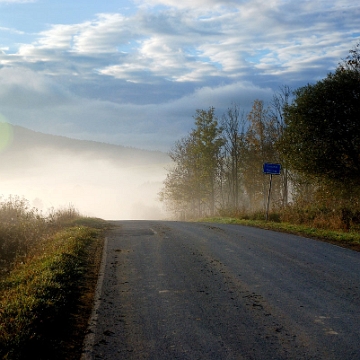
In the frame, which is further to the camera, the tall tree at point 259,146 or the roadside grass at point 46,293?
the tall tree at point 259,146

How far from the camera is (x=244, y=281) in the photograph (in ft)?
29.6

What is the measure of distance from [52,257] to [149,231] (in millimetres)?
7575

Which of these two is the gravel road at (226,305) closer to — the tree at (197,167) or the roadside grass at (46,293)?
the roadside grass at (46,293)

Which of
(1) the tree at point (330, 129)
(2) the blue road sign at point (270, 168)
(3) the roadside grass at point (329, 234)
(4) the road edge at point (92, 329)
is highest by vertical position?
(1) the tree at point (330, 129)

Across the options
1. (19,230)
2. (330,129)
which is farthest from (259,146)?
(19,230)

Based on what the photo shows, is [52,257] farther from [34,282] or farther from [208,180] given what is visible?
[208,180]

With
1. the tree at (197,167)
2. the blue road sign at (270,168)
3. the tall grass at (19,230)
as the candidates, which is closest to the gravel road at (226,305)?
the tall grass at (19,230)

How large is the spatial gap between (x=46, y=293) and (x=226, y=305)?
302cm

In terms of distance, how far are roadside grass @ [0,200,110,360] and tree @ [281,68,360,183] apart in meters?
13.7

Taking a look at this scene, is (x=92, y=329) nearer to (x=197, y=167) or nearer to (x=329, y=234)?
(x=329, y=234)

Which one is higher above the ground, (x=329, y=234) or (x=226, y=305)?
Result: (x=329, y=234)

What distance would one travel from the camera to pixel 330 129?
79.6 feet

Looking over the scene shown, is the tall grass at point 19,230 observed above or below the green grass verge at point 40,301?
above

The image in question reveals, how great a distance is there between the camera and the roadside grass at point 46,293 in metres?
5.52
